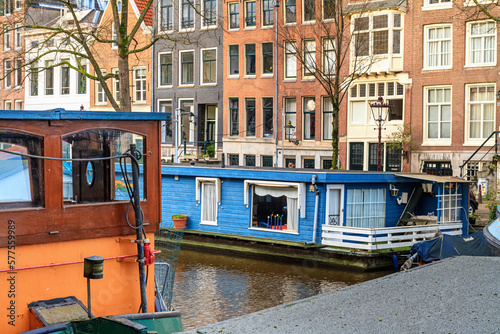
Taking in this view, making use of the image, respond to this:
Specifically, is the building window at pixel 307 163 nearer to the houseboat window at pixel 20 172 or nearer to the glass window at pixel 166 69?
the glass window at pixel 166 69

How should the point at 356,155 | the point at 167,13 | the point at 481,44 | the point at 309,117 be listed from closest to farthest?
the point at 481,44, the point at 356,155, the point at 309,117, the point at 167,13

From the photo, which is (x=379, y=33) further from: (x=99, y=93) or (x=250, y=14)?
(x=99, y=93)

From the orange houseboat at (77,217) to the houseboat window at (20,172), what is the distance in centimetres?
1

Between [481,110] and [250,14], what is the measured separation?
41.8 ft

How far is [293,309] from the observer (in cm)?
1020

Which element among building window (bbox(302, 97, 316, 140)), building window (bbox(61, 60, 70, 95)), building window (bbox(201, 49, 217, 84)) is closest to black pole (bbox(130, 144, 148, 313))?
building window (bbox(302, 97, 316, 140))

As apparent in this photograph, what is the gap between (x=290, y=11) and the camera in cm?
3356

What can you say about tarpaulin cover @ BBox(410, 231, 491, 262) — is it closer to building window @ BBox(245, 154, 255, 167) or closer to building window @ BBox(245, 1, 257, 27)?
building window @ BBox(245, 154, 255, 167)

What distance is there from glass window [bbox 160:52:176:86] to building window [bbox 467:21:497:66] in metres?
16.4

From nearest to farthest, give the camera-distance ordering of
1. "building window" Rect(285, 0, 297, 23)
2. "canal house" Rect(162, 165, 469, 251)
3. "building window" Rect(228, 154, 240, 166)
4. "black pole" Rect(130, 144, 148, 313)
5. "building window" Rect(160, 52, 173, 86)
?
1. "black pole" Rect(130, 144, 148, 313)
2. "canal house" Rect(162, 165, 469, 251)
3. "building window" Rect(285, 0, 297, 23)
4. "building window" Rect(228, 154, 240, 166)
5. "building window" Rect(160, 52, 173, 86)

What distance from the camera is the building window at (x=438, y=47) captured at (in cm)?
2883

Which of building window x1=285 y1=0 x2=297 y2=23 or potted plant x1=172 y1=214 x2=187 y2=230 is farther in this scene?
building window x1=285 y1=0 x2=297 y2=23

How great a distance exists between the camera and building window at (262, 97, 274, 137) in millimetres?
34500

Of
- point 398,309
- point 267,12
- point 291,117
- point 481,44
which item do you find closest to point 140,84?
point 267,12
